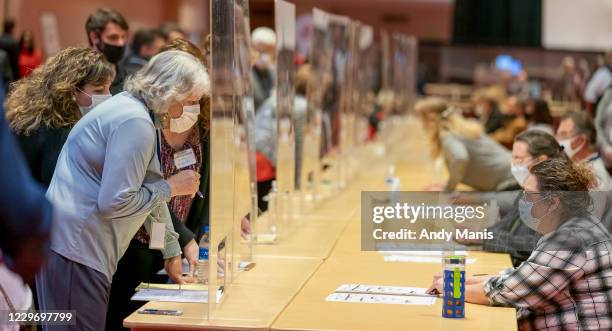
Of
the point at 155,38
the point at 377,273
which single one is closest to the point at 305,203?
the point at 155,38

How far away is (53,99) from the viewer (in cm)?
373

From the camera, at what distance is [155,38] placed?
632cm

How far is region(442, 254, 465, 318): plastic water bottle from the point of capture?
323 centimetres

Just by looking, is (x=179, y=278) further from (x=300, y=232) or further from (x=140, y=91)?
(x=300, y=232)

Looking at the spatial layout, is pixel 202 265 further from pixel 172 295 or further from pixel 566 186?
pixel 566 186

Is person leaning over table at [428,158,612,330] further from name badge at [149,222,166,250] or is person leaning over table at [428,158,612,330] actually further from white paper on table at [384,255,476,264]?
name badge at [149,222,166,250]

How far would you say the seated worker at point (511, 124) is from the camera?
9507mm

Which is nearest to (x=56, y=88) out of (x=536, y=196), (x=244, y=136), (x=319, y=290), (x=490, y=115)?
(x=244, y=136)

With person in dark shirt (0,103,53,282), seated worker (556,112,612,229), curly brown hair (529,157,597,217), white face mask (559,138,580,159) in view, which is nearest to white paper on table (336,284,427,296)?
curly brown hair (529,157,597,217)

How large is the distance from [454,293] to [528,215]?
0.51 m

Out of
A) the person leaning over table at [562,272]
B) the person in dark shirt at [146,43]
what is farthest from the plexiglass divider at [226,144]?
the person in dark shirt at [146,43]

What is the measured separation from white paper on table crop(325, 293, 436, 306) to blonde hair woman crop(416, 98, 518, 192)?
2374 millimetres

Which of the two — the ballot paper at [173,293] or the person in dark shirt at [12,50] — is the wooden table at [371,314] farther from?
the person in dark shirt at [12,50]

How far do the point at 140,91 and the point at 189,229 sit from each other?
0.63 meters
